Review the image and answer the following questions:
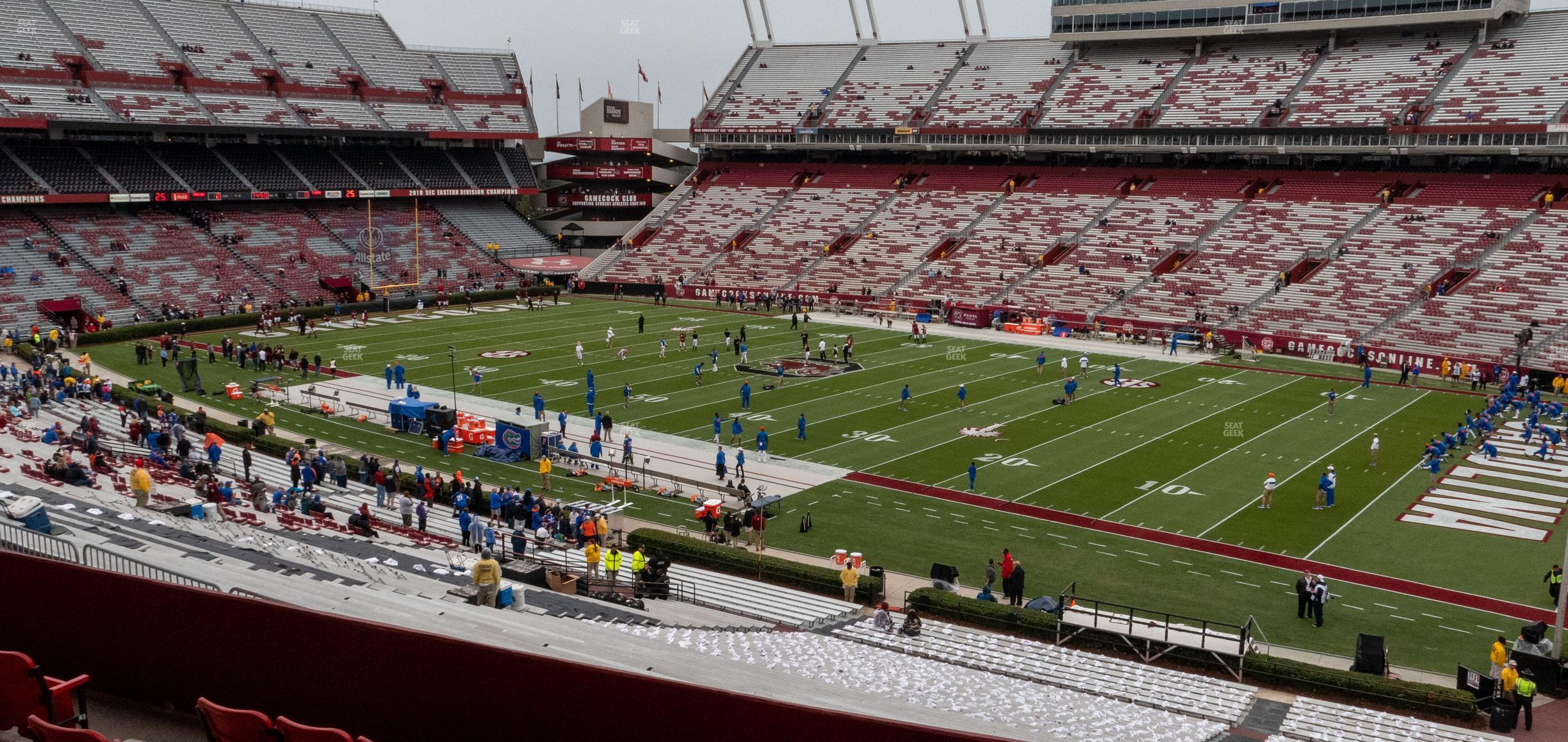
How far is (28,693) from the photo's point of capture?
5059 millimetres

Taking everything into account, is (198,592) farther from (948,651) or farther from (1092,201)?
(1092,201)

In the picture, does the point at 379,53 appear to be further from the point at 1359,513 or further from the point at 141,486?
the point at 1359,513

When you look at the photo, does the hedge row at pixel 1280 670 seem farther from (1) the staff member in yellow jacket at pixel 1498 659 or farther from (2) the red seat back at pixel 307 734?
(2) the red seat back at pixel 307 734

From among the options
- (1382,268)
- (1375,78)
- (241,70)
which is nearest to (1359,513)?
(1382,268)

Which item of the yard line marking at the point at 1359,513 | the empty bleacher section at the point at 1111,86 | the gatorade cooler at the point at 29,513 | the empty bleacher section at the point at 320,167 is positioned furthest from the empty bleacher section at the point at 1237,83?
the gatorade cooler at the point at 29,513

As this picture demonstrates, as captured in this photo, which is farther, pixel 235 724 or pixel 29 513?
pixel 29 513

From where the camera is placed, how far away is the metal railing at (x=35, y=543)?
9109mm

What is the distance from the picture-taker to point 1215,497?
25547 millimetres

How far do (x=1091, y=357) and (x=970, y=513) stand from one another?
2163 centimetres

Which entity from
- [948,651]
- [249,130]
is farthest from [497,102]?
[948,651]

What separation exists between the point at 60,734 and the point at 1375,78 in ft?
212

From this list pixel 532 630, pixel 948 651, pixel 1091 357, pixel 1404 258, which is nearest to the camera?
pixel 532 630

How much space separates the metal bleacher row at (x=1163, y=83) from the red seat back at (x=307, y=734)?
58894 millimetres

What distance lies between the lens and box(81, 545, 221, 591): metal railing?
7906mm
